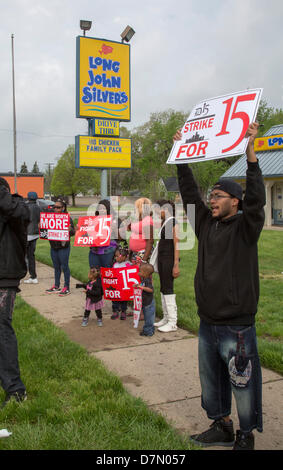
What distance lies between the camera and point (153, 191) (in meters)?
56.1

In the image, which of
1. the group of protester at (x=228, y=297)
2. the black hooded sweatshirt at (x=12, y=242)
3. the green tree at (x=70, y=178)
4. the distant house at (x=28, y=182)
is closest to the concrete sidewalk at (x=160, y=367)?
the group of protester at (x=228, y=297)

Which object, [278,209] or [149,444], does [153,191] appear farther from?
[149,444]

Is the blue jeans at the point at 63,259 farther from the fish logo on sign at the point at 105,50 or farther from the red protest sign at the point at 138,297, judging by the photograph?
the fish logo on sign at the point at 105,50

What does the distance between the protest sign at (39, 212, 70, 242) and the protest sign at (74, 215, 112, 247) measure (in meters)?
0.49

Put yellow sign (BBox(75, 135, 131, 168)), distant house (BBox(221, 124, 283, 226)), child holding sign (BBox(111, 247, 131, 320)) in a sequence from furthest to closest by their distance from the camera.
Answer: distant house (BBox(221, 124, 283, 226)) < yellow sign (BBox(75, 135, 131, 168)) < child holding sign (BBox(111, 247, 131, 320))

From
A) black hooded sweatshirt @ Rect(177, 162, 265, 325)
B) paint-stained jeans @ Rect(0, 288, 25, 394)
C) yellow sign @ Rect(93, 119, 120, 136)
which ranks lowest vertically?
paint-stained jeans @ Rect(0, 288, 25, 394)

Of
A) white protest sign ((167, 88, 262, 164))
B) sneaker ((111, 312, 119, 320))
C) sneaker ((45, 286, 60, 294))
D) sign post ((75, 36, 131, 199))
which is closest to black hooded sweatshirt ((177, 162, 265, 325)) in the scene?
white protest sign ((167, 88, 262, 164))

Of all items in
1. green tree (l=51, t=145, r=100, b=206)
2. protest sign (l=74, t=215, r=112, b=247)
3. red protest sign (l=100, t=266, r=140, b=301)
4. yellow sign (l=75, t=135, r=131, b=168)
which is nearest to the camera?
red protest sign (l=100, t=266, r=140, b=301)

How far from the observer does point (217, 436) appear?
322cm

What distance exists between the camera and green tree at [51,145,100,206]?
6794cm

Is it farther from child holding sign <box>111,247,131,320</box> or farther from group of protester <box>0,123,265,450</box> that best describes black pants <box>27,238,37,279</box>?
group of protester <box>0,123,265,450</box>

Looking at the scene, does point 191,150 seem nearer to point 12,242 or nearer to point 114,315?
point 12,242
